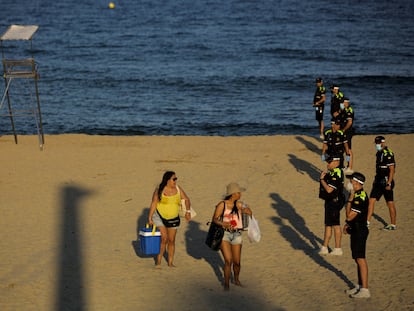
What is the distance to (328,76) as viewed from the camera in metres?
40.6

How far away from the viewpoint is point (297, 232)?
43.8 feet

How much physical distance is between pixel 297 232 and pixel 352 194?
3.66 metres

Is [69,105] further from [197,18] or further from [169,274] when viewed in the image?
[197,18]

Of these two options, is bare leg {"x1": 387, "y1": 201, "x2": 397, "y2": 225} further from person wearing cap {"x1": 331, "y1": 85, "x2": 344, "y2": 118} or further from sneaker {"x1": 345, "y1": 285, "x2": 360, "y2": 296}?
person wearing cap {"x1": 331, "y1": 85, "x2": 344, "y2": 118}

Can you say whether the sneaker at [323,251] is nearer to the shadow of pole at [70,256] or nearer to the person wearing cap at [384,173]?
the person wearing cap at [384,173]

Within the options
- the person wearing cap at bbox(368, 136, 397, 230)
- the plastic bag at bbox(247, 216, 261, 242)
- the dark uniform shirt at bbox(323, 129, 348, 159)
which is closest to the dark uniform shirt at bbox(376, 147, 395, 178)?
the person wearing cap at bbox(368, 136, 397, 230)

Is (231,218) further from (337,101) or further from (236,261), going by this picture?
(337,101)

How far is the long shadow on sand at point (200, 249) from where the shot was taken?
11586 millimetres

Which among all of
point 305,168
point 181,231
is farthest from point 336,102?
point 181,231

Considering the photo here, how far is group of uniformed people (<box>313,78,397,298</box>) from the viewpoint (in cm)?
974

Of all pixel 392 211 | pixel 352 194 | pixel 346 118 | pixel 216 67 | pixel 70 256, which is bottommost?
pixel 216 67

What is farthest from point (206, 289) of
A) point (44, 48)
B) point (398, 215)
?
point (44, 48)

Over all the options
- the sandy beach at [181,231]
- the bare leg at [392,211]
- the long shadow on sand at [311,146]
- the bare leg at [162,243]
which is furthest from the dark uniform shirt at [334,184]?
the long shadow on sand at [311,146]

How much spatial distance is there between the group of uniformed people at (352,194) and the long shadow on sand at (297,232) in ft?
1.03
